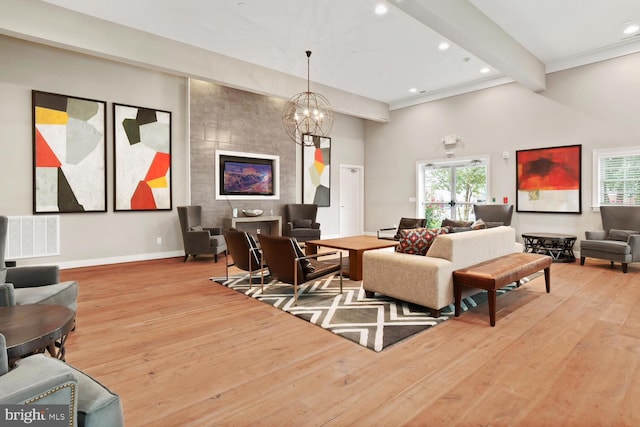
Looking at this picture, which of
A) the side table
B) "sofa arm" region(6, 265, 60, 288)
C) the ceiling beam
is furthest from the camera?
the ceiling beam

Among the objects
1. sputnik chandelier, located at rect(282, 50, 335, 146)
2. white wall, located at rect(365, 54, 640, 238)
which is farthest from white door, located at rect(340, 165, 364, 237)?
sputnik chandelier, located at rect(282, 50, 335, 146)

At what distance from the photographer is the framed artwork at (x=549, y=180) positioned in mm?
6461

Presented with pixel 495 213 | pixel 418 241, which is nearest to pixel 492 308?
pixel 418 241

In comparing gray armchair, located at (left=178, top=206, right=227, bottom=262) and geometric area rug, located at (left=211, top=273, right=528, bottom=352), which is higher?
gray armchair, located at (left=178, top=206, right=227, bottom=262)

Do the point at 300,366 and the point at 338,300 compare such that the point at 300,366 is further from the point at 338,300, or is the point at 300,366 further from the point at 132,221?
the point at 132,221

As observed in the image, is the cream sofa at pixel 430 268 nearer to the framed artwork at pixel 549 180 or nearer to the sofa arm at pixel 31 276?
the sofa arm at pixel 31 276

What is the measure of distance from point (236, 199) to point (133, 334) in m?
4.83

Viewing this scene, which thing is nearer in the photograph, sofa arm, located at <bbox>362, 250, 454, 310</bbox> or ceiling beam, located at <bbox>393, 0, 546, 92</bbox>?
sofa arm, located at <bbox>362, 250, 454, 310</bbox>

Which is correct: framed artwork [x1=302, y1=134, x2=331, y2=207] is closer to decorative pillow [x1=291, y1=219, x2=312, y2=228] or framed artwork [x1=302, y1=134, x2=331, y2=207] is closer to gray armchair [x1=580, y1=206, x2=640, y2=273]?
decorative pillow [x1=291, y1=219, x2=312, y2=228]

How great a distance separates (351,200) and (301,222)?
2535 mm

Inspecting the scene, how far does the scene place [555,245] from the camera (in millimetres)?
6301

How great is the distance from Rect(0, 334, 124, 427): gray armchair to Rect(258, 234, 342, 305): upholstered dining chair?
2.42m

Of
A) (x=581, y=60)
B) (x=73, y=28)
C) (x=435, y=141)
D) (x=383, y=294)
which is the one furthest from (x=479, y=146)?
(x=73, y=28)

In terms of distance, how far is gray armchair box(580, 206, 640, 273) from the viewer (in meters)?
5.26
